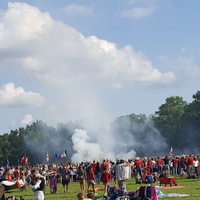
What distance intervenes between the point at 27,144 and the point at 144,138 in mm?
37097

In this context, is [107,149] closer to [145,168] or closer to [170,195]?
[145,168]

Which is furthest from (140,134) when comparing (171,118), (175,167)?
(175,167)

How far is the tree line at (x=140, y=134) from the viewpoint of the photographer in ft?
373

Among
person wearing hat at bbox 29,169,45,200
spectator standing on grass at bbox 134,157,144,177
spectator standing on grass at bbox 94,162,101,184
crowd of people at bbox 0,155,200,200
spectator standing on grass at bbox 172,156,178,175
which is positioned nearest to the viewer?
person wearing hat at bbox 29,169,45,200

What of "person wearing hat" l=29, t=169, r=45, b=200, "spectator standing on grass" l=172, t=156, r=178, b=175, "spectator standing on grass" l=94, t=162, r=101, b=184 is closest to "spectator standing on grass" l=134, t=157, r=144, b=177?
"spectator standing on grass" l=94, t=162, r=101, b=184

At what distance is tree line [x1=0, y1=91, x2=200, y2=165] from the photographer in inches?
4473

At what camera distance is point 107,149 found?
116500 mm

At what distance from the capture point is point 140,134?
134 meters

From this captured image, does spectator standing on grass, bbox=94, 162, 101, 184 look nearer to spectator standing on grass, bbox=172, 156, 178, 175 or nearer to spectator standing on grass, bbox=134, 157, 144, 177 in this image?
spectator standing on grass, bbox=134, 157, 144, 177

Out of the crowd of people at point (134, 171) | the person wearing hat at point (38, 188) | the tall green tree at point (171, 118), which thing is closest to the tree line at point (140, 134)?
the tall green tree at point (171, 118)

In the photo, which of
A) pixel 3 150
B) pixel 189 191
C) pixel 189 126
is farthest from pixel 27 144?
pixel 189 191

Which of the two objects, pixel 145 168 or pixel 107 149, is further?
pixel 107 149

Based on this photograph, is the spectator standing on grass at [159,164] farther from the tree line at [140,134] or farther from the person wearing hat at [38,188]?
the tree line at [140,134]

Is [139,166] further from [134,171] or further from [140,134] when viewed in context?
[140,134]
